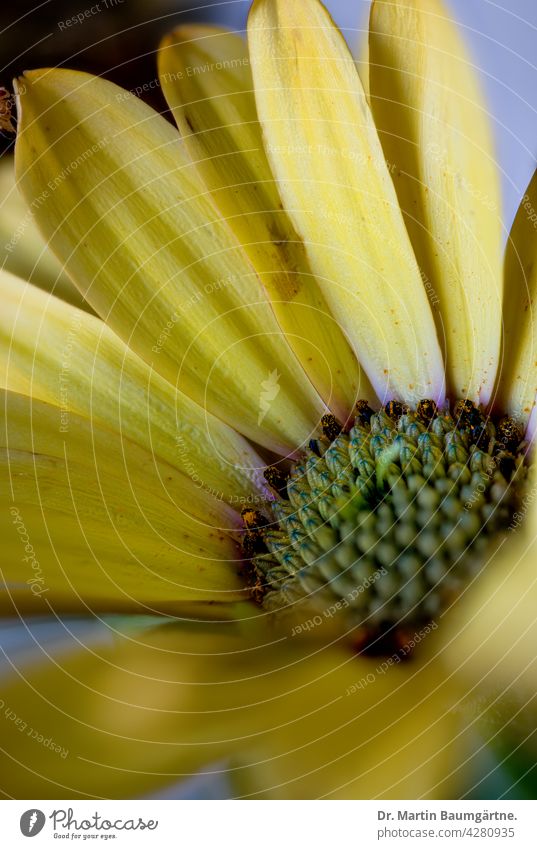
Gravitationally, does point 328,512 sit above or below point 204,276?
below

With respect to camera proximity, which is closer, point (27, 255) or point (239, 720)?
point (239, 720)

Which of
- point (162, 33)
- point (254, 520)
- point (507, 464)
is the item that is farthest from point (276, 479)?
point (162, 33)

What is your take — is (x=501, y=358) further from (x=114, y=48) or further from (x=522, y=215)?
(x=114, y=48)

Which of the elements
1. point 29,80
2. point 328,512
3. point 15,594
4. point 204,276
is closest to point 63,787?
point 15,594

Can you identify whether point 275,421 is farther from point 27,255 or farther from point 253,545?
point 27,255
